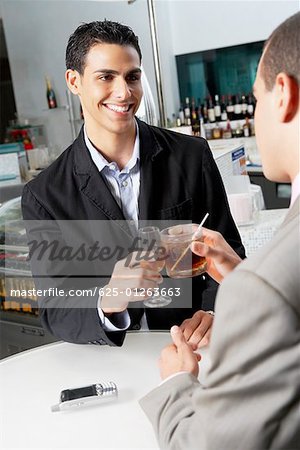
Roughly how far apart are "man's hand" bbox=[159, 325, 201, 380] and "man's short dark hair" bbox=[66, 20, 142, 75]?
1000 mm

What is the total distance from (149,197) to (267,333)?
42.4 inches

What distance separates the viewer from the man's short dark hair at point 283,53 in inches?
34.5

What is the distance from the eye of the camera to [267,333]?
0.75 metres

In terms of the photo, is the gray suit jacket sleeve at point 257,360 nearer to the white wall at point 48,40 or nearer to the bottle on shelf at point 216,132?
the bottle on shelf at point 216,132

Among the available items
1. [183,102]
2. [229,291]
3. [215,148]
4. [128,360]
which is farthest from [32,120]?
[229,291]

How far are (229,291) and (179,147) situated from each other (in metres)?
1.17

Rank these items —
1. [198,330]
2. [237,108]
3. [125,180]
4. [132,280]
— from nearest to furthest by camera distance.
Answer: [132,280] → [198,330] → [125,180] → [237,108]

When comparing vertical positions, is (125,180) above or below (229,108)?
below

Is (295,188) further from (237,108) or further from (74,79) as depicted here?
(237,108)

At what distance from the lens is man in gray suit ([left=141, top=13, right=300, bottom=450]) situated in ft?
2.45

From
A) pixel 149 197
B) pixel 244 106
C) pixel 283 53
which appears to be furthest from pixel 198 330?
pixel 244 106

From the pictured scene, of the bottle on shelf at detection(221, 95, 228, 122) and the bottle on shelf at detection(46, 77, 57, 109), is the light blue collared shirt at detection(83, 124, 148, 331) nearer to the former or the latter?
the bottle on shelf at detection(221, 95, 228, 122)

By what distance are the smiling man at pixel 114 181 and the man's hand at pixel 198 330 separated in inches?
8.3

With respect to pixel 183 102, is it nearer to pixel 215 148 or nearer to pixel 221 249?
pixel 215 148
